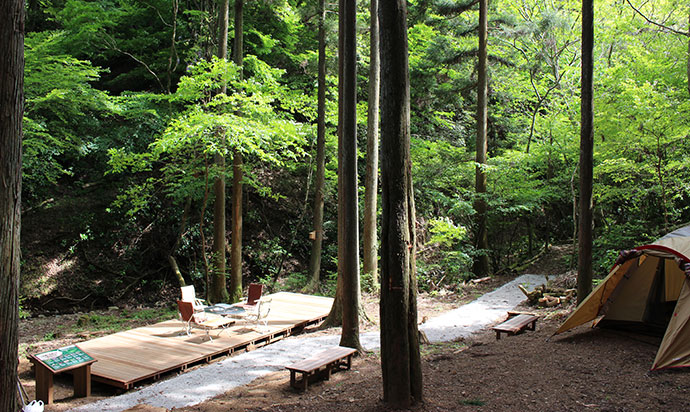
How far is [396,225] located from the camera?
15.7ft

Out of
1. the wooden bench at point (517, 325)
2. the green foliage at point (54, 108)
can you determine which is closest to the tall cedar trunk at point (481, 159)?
the wooden bench at point (517, 325)

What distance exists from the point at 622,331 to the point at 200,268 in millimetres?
11653

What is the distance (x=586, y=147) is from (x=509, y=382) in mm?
5280

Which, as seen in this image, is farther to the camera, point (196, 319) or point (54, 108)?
point (54, 108)

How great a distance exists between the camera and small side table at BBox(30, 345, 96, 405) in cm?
598

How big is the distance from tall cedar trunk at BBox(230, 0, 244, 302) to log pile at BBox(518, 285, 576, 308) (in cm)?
765

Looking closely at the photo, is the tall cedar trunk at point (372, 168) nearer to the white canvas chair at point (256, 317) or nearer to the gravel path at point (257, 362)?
the gravel path at point (257, 362)

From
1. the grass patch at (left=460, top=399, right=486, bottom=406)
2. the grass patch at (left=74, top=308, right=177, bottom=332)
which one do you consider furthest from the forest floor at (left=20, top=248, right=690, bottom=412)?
the grass patch at (left=74, top=308, right=177, bottom=332)

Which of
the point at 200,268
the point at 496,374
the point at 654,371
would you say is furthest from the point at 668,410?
the point at 200,268

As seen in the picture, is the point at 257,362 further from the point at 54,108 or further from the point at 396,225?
the point at 54,108

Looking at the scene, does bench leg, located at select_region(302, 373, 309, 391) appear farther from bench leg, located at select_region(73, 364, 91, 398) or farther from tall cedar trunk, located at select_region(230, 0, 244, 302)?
tall cedar trunk, located at select_region(230, 0, 244, 302)

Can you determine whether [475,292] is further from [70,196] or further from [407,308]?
[70,196]

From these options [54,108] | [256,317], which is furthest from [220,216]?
[54,108]

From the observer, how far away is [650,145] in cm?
1038
